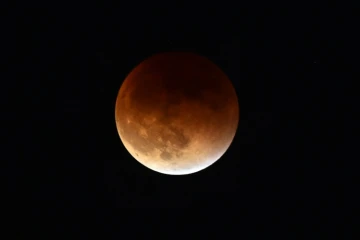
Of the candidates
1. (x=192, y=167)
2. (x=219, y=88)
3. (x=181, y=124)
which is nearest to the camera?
(x=181, y=124)

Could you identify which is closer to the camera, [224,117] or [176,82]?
[176,82]

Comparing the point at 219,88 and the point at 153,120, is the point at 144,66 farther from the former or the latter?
the point at 219,88

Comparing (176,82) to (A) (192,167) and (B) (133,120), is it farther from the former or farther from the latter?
(A) (192,167)

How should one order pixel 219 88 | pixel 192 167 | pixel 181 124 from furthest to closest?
pixel 192 167 → pixel 219 88 → pixel 181 124

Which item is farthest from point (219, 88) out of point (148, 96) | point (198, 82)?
point (148, 96)

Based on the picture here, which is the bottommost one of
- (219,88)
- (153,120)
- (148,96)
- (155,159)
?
(155,159)

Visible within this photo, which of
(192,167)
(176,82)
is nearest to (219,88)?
(176,82)

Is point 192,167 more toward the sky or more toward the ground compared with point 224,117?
more toward the ground
